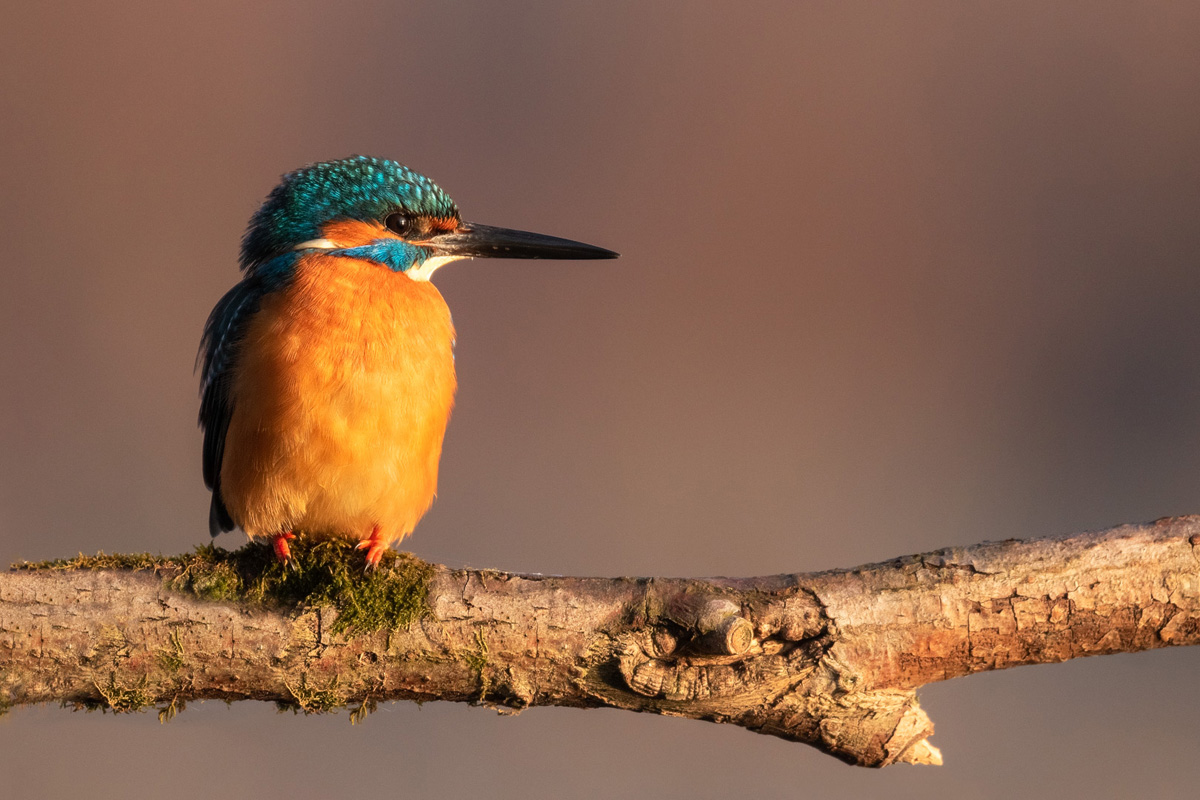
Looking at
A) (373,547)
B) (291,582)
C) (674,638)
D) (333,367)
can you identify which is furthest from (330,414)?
(674,638)

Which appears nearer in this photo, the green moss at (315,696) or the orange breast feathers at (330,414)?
the green moss at (315,696)

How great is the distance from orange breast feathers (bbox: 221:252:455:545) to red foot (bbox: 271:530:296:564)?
4 cm

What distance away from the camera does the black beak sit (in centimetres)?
276

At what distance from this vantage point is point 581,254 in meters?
2.95

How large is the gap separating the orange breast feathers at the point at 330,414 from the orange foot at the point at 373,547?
0.7 inches

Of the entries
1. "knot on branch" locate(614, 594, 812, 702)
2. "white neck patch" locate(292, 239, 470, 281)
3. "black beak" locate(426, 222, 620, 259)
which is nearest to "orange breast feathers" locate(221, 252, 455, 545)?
"white neck patch" locate(292, 239, 470, 281)

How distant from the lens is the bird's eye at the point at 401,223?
268 cm

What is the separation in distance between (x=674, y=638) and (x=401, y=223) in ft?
4.56

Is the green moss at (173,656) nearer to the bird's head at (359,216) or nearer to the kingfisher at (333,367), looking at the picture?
the kingfisher at (333,367)

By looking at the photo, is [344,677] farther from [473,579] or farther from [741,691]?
[741,691]

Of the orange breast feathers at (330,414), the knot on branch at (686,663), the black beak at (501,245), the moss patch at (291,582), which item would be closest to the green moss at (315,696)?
the moss patch at (291,582)

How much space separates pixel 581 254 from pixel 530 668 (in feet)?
4.57

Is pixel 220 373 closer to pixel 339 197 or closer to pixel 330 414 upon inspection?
pixel 330 414

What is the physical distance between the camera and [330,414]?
7.41 ft
